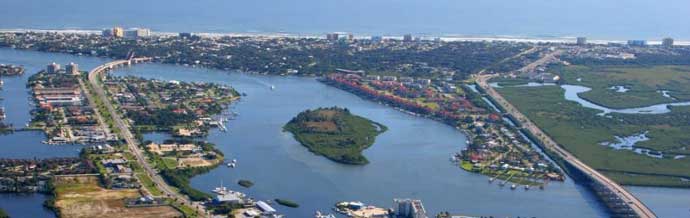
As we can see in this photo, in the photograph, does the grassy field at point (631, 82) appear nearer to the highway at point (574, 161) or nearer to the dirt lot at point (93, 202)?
the highway at point (574, 161)

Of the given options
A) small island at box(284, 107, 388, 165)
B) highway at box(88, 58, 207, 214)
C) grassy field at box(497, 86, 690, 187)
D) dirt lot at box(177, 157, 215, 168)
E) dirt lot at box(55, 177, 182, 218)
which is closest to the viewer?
dirt lot at box(55, 177, 182, 218)

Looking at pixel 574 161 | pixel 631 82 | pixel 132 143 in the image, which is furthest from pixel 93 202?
pixel 631 82

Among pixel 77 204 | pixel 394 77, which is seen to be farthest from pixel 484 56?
pixel 77 204

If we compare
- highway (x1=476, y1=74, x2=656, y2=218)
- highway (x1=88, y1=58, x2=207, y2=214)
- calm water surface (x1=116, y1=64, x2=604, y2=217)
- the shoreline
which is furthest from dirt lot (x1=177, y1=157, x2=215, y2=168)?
the shoreline

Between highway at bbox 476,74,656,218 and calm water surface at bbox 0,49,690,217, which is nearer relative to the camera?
highway at bbox 476,74,656,218

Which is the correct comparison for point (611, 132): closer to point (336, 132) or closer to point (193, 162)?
point (336, 132)

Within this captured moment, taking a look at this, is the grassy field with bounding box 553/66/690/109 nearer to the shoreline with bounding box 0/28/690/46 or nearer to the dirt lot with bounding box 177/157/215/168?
the shoreline with bounding box 0/28/690/46
